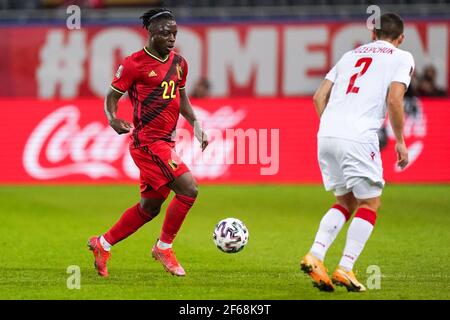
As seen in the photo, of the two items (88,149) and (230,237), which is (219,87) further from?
(230,237)

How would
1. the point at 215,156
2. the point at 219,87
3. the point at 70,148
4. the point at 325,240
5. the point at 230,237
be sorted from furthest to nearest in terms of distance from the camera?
the point at 219,87, the point at 70,148, the point at 215,156, the point at 230,237, the point at 325,240

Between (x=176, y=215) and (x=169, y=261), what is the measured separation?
40 cm

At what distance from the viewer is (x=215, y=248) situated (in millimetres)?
10422

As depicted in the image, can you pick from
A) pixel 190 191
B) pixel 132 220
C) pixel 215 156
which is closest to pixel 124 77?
pixel 190 191

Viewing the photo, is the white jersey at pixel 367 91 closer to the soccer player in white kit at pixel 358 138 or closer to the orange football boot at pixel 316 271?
the soccer player in white kit at pixel 358 138

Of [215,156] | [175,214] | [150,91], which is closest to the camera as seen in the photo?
[150,91]

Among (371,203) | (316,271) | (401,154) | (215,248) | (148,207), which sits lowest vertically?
(215,248)

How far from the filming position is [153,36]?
841cm

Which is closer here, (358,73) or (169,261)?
(358,73)

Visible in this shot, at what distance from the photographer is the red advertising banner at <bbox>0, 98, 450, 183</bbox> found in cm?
1719

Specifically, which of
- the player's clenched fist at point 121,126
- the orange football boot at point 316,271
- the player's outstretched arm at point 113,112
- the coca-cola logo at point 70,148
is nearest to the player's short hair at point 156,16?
the player's outstretched arm at point 113,112

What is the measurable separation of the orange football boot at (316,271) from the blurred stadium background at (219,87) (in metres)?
6.55

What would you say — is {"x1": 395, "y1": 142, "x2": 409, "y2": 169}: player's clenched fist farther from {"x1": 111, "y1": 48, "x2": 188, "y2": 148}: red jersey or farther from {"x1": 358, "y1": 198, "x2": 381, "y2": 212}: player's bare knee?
{"x1": 111, "y1": 48, "x2": 188, "y2": 148}: red jersey

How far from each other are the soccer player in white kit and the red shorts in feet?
4.37
